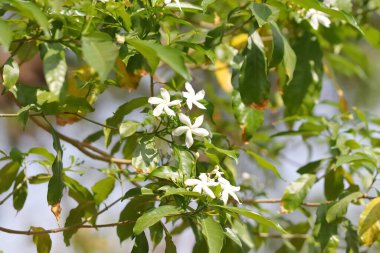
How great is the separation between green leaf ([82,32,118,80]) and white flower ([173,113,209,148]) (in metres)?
0.28

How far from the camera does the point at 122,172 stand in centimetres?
171

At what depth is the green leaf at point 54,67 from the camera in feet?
3.36

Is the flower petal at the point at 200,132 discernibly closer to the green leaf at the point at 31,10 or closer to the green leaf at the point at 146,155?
the green leaf at the point at 146,155

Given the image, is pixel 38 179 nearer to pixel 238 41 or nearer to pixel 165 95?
pixel 165 95

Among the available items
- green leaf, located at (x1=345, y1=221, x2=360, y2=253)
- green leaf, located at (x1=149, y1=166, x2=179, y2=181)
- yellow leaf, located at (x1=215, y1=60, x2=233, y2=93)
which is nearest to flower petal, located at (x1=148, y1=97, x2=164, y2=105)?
green leaf, located at (x1=149, y1=166, x2=179, y2=181)

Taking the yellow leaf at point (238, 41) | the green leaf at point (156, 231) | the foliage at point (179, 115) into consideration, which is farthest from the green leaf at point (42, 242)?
the yellow leaf at point (238, 41)

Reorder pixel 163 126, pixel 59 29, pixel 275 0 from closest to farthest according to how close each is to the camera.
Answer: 1. pixel 59 29
2. pixel 163 126
3. pixel 275 0

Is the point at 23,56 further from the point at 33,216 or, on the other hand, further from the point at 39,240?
the point at 33,216

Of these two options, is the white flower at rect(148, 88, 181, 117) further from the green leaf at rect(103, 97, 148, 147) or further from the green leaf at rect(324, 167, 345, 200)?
the green leaf at rect(324, 167, 345, 200)

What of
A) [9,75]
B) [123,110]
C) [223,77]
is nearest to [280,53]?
[123,110]

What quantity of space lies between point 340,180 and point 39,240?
2.60 ft

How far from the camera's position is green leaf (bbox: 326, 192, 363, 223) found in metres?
1.67

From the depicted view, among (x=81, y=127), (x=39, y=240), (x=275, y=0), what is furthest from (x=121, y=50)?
(x=81, y=127)

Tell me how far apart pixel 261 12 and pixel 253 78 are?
192mm
